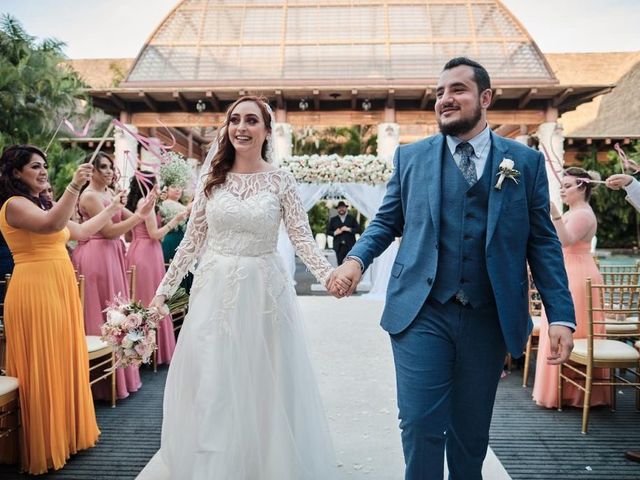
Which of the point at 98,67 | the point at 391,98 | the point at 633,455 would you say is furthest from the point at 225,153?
the point at 98,67

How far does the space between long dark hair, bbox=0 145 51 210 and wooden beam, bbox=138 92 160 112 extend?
12.9 meters

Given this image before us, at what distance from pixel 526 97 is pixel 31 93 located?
15607 millimetres

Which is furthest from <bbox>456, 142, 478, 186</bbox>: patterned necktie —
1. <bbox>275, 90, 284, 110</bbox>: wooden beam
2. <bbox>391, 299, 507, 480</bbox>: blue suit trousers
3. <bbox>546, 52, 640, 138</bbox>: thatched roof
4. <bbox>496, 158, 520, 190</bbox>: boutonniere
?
<bbox>546, 52, 640, 138</bbox>: thatched roof

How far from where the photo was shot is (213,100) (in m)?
15.9

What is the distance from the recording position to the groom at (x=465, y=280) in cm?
220

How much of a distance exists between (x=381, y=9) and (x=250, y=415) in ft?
60.6

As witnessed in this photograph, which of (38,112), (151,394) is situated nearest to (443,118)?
(151,394)

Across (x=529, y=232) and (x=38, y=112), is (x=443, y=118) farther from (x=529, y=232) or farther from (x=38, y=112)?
(x=38, y=112)

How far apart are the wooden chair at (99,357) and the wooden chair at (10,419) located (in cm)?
63

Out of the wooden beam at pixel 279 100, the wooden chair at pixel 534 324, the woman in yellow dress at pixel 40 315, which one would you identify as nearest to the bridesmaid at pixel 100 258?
the woman in yellow dress at pixel 40 315

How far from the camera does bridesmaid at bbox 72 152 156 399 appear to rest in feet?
15.5

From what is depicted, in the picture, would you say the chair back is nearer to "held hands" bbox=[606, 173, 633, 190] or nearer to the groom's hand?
"held hands" bbox=[606, 173, 633, 190]

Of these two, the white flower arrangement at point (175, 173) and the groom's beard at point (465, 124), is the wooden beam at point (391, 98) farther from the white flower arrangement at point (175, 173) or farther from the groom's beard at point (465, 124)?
the groom's beard at point (465, 124)

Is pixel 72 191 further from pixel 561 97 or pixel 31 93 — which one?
pixel 31 93
